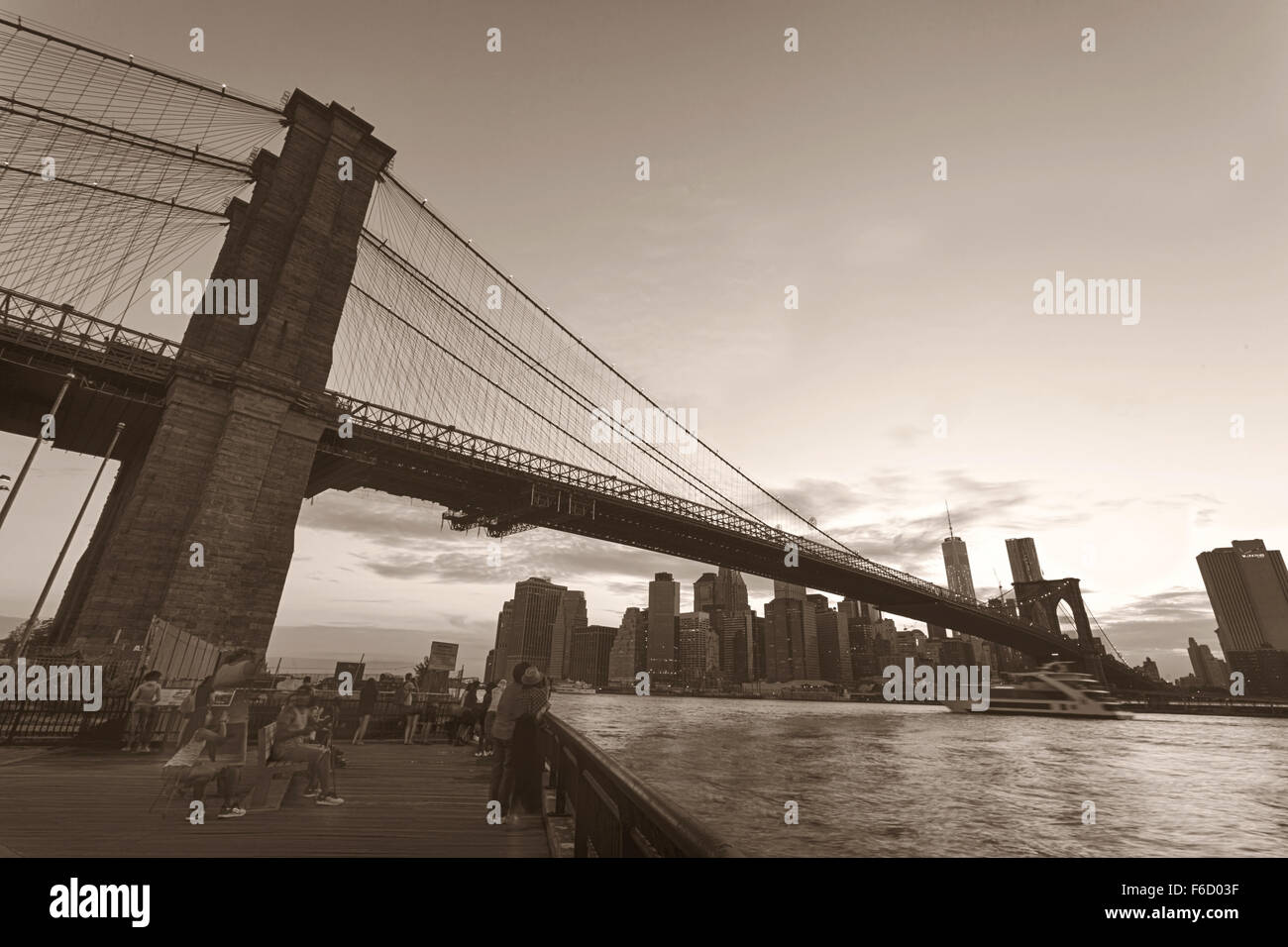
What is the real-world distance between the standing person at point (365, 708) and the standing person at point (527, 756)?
904cm

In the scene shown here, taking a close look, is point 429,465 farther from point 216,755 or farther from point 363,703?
point 216,755

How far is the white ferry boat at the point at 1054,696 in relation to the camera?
190ft

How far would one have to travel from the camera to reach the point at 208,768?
610 centimetres

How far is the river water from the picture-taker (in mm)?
11484

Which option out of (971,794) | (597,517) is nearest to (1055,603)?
(597,517)

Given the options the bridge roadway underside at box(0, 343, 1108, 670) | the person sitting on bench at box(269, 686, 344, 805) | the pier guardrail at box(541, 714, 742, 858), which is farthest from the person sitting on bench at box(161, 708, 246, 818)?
the bridge roadway underside at box(0, 343, 1108, 670)

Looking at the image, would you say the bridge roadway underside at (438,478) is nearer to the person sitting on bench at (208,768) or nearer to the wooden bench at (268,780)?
the person sitting on bench at (208,768)

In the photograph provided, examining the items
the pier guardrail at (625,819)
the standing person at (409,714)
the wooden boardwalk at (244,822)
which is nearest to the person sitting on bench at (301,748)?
the wooden boardwalk at (244,822)

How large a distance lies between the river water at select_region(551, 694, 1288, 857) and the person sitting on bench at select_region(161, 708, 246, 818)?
437 centimetres

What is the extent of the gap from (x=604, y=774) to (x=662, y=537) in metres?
40.4

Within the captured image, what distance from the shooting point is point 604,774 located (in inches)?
164
